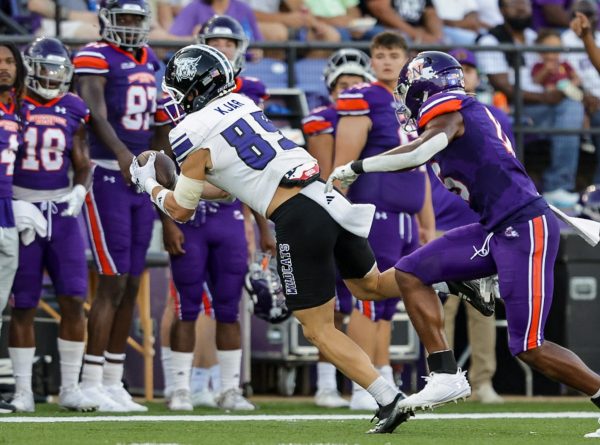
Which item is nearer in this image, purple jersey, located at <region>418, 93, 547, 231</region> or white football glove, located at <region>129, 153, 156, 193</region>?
purple jersey, located at <region>418, 93, 547, 231</region>

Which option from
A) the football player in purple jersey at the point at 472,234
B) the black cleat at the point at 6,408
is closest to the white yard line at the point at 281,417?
the black cleat at the point at 6,408

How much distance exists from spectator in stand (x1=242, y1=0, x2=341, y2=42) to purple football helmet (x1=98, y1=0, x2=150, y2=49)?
3401mm

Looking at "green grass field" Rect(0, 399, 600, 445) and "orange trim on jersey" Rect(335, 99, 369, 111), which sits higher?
"orange trim on jersey" Rect(335, 99, 369, 111)

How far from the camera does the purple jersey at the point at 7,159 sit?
731cm

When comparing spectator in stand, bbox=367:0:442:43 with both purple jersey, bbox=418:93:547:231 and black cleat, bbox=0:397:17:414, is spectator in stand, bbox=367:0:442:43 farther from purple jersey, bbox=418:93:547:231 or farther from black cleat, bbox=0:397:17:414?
purple jersey, bbox=418:93:547:231

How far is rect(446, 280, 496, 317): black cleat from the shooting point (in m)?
6.08

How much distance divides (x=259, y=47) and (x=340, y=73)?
4.52 feet

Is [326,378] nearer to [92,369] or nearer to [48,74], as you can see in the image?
[92,369]

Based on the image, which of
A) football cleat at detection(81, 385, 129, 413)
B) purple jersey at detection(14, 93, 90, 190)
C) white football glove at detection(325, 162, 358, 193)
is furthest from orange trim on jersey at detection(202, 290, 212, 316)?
white football glove at detection(325, 162, 358, 193)

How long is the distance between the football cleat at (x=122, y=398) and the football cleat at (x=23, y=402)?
1.63 ft

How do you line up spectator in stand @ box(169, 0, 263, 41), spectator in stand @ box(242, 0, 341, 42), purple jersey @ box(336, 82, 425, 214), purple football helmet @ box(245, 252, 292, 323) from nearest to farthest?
purple jersey @ box(336, 82, 425, 214) → purple football helmet @ box(245, 252, 292, 323) → spectator in stand @ box(169, 0, 263, 41) → spectator in stand @ box(242, 0, 341, 42)

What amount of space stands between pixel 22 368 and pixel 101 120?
147cm

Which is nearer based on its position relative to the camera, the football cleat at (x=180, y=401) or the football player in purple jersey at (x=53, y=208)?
the football player in purple jersey at (x=53, y=208)

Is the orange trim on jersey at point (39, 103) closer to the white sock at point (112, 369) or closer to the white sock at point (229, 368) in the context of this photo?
the white sock at point (112, 369)
